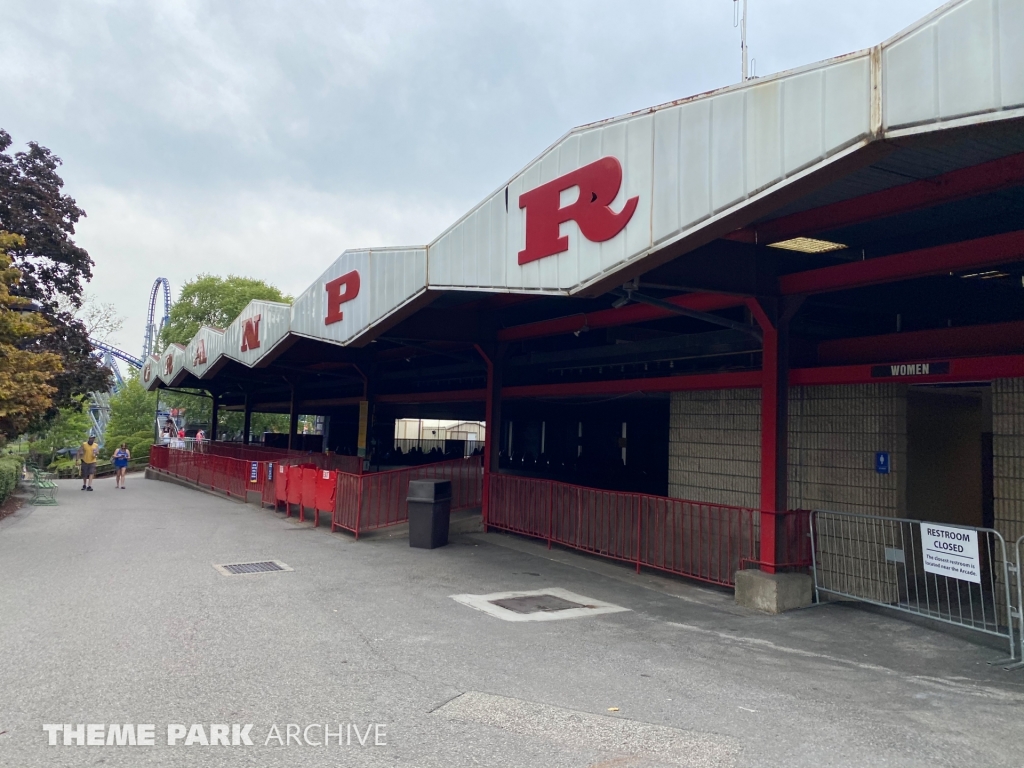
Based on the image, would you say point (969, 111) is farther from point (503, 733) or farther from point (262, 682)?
point (262, 682)

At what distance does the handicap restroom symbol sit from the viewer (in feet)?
28.5

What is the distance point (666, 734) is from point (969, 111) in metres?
4.24

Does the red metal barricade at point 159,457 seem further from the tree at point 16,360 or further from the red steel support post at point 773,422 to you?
the red steel support post at point 773,422

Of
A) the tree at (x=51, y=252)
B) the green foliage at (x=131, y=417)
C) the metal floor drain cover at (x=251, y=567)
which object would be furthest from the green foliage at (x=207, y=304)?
the metal floor drain cover at (x=251, y=567)

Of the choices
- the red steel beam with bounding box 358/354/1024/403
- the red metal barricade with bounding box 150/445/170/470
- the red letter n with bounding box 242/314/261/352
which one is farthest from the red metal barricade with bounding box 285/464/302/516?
the red metal barricade with bounding box 150/445/170/470

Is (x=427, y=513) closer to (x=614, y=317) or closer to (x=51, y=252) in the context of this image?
(x=614, y=317)

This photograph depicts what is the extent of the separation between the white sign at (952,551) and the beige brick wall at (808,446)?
1375mm

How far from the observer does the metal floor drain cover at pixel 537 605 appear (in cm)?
820

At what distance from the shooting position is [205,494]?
23.4 meters

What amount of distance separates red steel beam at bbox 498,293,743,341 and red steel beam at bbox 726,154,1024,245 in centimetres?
132

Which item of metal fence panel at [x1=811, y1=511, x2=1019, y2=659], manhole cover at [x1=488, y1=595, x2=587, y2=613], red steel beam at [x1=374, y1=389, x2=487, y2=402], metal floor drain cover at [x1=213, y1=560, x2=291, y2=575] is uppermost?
red steel beam at [x1=374, y1=389, x2=487, y2=402]

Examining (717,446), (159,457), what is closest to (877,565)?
(717,446)

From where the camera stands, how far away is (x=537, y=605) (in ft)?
28.5

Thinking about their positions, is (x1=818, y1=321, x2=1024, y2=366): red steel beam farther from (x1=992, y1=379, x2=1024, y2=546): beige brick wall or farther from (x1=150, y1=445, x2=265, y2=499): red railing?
(x1=150, y1=445, x2=265, y2=499): red railing
